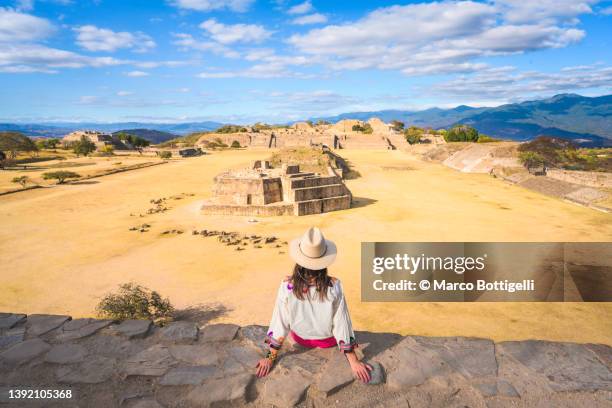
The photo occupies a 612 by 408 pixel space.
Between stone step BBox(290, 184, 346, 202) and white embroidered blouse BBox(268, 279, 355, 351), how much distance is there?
1345 centimetres

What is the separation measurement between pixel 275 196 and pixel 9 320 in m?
13.7

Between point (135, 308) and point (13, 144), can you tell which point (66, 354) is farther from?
point (13, 144)

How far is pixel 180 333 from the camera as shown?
3785 mm

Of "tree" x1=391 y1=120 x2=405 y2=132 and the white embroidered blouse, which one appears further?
"tree" x1=391 y1=120 x2=405 y2=132

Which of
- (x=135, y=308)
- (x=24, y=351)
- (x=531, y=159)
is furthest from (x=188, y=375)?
(x=531, y=159)

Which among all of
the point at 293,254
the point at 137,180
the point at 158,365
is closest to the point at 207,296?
the point at 158,365

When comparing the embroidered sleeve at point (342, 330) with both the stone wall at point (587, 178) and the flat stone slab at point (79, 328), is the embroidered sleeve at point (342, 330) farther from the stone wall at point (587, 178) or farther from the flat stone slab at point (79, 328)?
the stone wall at point (587, 178)

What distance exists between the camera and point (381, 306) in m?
7.92

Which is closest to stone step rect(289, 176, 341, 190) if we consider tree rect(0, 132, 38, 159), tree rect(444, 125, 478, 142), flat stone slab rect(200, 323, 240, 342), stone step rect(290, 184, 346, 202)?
stone step rect(290, 184, 346, 202)

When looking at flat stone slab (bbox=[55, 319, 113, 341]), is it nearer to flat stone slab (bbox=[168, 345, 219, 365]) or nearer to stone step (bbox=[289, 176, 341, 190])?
flat stone slab (bbox=[168, 345, 219, 365])

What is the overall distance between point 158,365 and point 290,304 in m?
1.34

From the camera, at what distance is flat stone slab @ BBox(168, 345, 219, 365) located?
→ 10.9ft

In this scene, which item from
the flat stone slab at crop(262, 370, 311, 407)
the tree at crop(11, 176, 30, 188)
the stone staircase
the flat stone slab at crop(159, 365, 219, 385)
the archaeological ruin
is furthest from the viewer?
the tree at crop(11, 176, 30, 188)

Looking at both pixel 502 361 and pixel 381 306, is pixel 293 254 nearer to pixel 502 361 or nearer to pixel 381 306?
pixel 502 361
